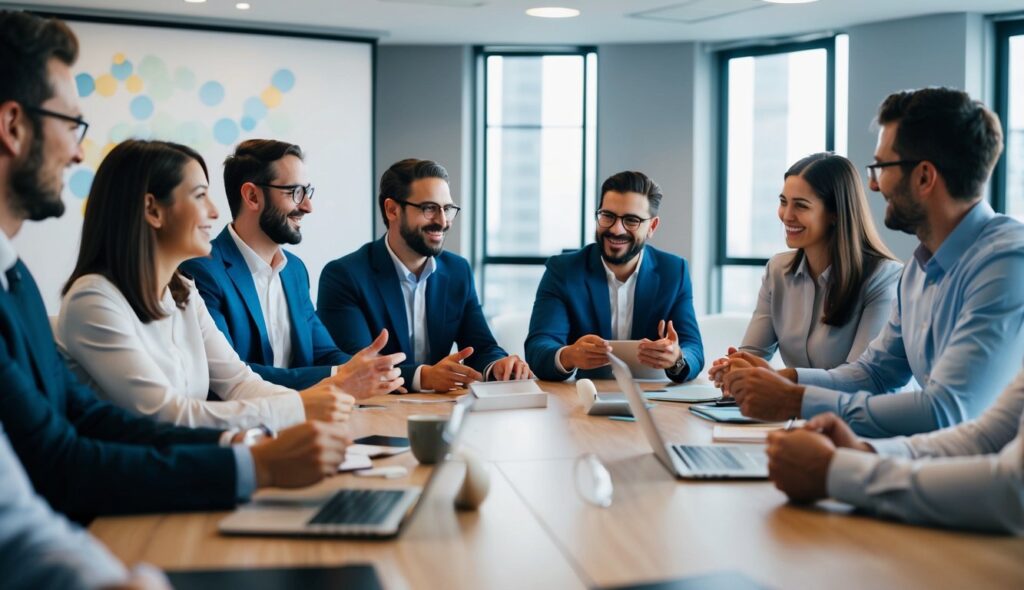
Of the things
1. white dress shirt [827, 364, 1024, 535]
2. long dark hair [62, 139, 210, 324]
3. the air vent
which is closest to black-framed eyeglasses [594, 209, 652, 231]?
long dark hair [62, 139, 210, 324]

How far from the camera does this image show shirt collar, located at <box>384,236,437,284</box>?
3959mm

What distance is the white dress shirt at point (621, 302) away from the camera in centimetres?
400

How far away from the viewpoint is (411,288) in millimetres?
3973

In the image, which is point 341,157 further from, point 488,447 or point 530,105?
point 488,447

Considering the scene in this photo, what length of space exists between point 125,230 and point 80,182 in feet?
14.4

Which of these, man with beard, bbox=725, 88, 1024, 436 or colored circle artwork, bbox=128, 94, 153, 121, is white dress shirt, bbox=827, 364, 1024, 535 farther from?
colored circle artwork, bbox=128, 94, 153, 121

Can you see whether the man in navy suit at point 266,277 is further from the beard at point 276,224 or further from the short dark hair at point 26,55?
the short dark hair at point 26,55

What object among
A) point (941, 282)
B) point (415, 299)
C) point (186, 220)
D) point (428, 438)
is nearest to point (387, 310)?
point (415, 299)

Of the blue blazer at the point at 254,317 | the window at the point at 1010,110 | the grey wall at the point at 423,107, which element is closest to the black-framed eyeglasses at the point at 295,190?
the blue blazer at the point at 254,317

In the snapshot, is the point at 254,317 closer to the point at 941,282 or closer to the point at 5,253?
the point at 5,253

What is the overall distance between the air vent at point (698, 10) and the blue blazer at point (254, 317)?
132 inches

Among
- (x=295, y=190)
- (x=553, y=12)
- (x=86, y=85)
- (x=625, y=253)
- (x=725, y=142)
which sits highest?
(x=553, y=12)

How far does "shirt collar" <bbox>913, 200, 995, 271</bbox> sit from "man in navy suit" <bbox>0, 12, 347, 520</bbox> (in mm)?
1535

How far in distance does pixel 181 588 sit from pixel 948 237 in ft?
6.38
